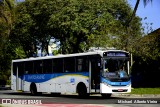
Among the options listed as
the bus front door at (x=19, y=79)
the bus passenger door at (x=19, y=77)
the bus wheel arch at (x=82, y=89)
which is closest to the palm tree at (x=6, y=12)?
the bus wheel arch at (x=82, y=89)

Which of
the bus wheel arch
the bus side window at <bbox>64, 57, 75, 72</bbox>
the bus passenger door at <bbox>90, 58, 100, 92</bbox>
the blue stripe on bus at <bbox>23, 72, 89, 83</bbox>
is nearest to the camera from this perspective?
the bus passenger door at <bbox>90, 58, 100, 92</bbox>

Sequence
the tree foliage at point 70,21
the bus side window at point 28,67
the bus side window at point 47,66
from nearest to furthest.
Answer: the bus side window at point 47,66 → the bus side window at point 28,67 → the tree foliage at point 70,21

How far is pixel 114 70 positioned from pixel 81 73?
258 cm

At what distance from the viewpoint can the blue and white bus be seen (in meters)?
25.8

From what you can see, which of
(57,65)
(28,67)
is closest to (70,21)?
(28,67)

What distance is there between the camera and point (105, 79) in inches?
1011

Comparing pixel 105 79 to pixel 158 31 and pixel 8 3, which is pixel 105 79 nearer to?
pixel 8 3

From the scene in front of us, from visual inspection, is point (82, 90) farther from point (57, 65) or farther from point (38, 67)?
point (38, 67)

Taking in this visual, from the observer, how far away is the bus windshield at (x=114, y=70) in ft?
84.4

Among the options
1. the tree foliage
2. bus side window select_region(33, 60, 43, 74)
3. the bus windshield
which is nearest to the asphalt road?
the bus windshield

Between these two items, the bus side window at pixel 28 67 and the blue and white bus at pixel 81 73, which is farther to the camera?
A: the bus side window at pixel 28 67

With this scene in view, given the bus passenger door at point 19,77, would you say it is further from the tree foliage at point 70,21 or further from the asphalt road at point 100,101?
the asphalt road at point 100,101

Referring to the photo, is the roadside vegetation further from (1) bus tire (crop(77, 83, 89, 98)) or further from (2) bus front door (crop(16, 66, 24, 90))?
(1) bus tire (crop(77, 83, 89, 98))

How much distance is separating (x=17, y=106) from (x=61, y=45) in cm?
2709
